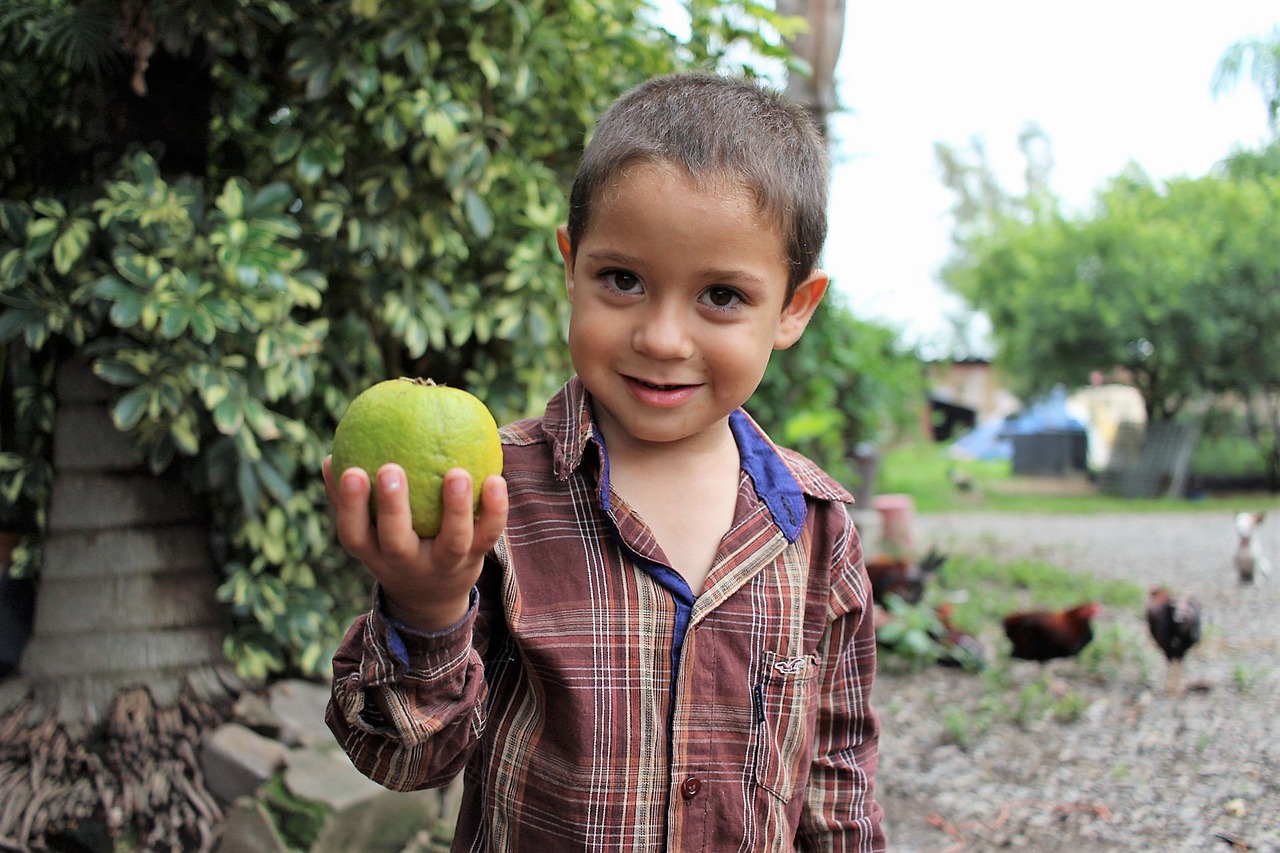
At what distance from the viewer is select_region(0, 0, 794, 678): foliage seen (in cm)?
228

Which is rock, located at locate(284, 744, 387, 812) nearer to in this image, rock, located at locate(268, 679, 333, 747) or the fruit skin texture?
rock, located at locate(268, 679, 333, 747)

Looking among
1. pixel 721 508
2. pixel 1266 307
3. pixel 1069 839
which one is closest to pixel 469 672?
pixel 721 508

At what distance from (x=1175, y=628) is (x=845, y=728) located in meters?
3.08

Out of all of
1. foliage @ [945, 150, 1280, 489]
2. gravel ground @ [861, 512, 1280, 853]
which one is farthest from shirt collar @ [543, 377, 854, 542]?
foliage @ [945, 150, 1280, 489]

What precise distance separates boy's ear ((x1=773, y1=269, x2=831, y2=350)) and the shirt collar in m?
0.15

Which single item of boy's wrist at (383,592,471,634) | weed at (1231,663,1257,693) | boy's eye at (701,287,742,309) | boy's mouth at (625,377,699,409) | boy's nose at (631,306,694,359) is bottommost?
weed at (1231,663,1257,693)

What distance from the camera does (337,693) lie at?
1.06 meters

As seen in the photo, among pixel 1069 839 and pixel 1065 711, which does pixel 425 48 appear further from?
pixel 1065 711

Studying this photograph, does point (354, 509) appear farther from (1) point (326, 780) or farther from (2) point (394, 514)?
(1) point (326, 780)

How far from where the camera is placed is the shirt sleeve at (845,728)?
4.50ft

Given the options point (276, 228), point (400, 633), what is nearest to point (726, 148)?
point (400, 633)

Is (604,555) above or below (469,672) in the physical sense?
above

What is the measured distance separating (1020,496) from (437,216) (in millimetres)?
12650

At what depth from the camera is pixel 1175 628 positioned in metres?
3.86
